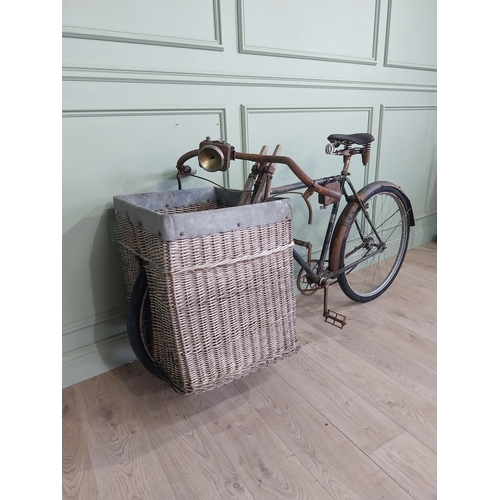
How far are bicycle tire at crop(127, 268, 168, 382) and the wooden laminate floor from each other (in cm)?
16

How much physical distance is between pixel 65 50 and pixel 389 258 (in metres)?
2.06

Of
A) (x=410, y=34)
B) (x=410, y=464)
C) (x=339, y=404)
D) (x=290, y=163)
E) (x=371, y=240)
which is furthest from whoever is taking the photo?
(x=410, y=34)

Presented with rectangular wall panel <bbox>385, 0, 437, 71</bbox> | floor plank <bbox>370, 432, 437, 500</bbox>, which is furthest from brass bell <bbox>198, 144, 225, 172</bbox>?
rectangular wall panel <bbox>385, 0, 437, 71</bbox>

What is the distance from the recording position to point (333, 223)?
1.75 m

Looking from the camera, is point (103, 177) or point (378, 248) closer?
point (103, 177)

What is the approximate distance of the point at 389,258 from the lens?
2.47 metres

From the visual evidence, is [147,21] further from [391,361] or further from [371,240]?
[391,361]

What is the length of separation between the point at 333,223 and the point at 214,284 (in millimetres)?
815

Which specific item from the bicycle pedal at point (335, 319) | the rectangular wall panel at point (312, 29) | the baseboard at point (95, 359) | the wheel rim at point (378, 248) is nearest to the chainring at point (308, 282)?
the bicycle pedal at point (335, 319)

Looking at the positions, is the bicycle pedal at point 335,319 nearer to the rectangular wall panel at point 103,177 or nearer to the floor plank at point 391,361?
the floor plank at point 391,361

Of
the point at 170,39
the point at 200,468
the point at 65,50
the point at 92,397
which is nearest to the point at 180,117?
the point at 170,39

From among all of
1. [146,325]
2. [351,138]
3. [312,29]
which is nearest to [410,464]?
[146,325]

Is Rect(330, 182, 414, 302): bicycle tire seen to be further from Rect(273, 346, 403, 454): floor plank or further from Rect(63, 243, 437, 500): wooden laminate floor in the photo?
Rect(273, 346, 403, 454): floor plank
